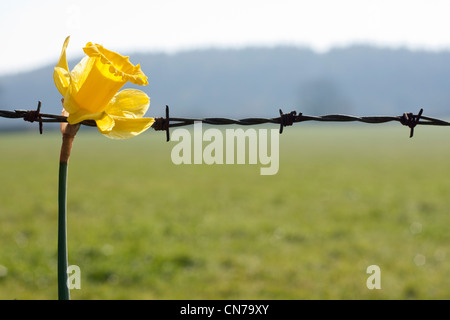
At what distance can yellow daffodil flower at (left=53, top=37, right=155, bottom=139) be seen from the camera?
3.67 feet

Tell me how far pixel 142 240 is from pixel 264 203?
16.8 ft

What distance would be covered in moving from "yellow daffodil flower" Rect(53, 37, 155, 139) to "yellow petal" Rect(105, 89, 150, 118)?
0.02 m

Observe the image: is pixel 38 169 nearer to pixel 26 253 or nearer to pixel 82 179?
pixel 82 179

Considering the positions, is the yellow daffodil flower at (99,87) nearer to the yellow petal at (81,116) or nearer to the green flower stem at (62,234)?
the yellow petal at (81,116)

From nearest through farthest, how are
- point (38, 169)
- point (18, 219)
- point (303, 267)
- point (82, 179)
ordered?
point (303, 267)
point (18, 219)
point (82, 179)
point (38, 169)

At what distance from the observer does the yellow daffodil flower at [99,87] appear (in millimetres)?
1119

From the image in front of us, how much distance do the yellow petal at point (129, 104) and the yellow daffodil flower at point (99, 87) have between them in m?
0.02

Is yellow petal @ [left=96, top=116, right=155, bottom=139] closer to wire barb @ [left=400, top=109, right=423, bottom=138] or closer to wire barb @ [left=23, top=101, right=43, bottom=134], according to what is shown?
wire barb @ [left=23, top=101, right=43, bottom=134]

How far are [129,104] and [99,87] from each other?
11 centimetres

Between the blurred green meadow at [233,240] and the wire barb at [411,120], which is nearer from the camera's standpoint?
the wire barb at [411,120]

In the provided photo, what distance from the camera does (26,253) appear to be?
7137 millimetres

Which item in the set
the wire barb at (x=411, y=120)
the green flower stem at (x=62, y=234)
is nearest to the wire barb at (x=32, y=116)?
the green flower stem at (x=62, y=234)
